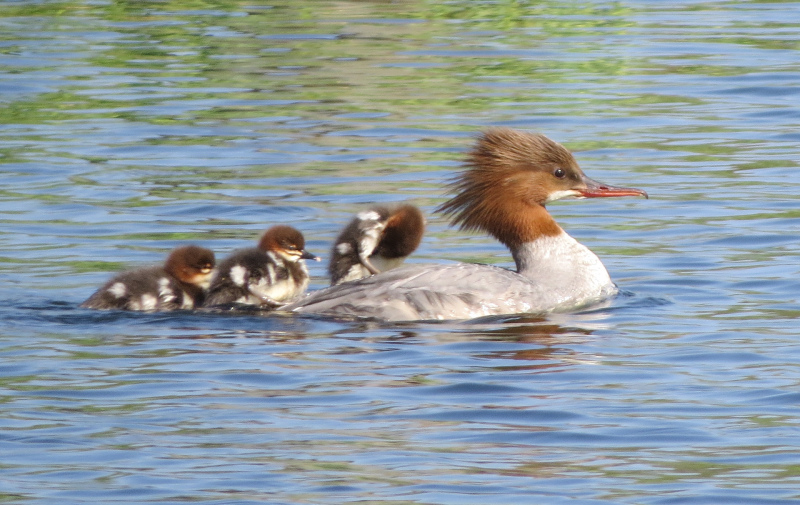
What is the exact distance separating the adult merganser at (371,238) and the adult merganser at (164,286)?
755 mm

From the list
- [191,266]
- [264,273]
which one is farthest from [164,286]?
[264,273]

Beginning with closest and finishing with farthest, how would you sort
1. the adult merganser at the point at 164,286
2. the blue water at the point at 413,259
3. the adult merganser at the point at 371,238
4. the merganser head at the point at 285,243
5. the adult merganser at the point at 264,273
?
the blue water at the point at 413,259, the adult merganser at the point at 164,286, the adult merganser at the point at 264,273, the merganser head at the point at 285,243, the adult merganser at the point at 371,238

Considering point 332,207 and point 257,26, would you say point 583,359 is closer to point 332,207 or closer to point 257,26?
point 332,207

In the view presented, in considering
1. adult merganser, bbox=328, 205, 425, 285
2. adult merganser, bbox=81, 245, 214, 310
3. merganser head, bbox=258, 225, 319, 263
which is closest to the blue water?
adult merganser, bbox=81, 245, 214, 310

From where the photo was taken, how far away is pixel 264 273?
8312 mm

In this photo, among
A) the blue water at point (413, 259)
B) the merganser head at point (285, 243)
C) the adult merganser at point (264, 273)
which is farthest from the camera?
the merganser head at point (285, 243)

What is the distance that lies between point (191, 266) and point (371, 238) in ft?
3.37

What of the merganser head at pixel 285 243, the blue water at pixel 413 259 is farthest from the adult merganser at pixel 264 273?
the blue water at pixel 413 259

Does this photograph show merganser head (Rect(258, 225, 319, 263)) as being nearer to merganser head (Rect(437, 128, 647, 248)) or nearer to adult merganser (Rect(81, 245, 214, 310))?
adult merganser (Rect(81, 245, 214, 310))

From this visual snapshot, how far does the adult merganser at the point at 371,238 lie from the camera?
866 centimetres

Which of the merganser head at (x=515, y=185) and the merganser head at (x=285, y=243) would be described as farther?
the merganser head at (x=515, y=185)

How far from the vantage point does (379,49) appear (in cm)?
1602

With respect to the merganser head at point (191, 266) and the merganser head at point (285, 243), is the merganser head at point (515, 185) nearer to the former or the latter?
the merganser head at point (285, 243)

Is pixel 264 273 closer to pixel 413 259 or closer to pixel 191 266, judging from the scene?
pixel 191 266
